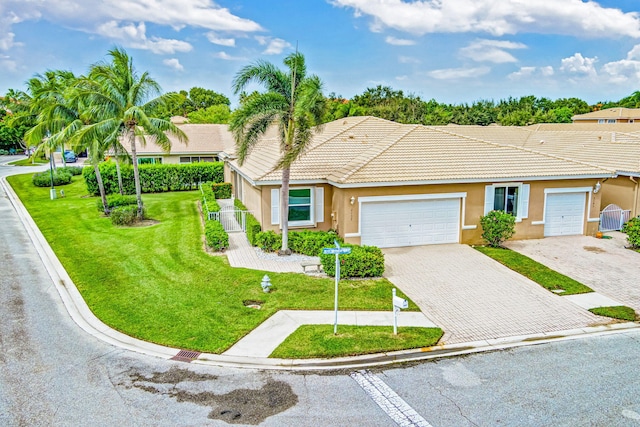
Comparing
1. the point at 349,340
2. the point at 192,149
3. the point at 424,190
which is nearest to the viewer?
the point at 349,340

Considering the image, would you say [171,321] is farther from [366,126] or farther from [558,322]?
[366,126]

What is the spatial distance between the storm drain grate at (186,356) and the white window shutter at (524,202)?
1503 centimetres

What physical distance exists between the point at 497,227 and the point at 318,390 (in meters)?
12.4

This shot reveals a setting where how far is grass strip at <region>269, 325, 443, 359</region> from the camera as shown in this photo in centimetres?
1112

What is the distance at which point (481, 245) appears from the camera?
20.2 metres

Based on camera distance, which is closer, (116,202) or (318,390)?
(318,390)

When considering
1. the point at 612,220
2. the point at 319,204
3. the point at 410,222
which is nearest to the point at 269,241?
the point at 319,204

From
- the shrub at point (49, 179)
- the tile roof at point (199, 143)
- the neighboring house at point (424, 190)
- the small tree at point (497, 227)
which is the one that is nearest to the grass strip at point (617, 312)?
the small tree at point (497, 227)

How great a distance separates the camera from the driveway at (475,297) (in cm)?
1266

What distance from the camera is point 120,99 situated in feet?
74.6

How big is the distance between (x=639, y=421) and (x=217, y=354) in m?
8.12

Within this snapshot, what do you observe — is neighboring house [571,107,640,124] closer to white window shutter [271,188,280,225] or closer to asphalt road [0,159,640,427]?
white window shutter [271,188,280,225]

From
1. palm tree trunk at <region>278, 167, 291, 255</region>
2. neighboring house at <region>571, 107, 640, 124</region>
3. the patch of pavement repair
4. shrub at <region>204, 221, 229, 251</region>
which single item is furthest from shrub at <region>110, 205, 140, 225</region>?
neighboring house at <region>571, 107, 640, 124</region>

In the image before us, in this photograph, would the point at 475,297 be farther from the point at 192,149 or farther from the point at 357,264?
the point at 192,149
